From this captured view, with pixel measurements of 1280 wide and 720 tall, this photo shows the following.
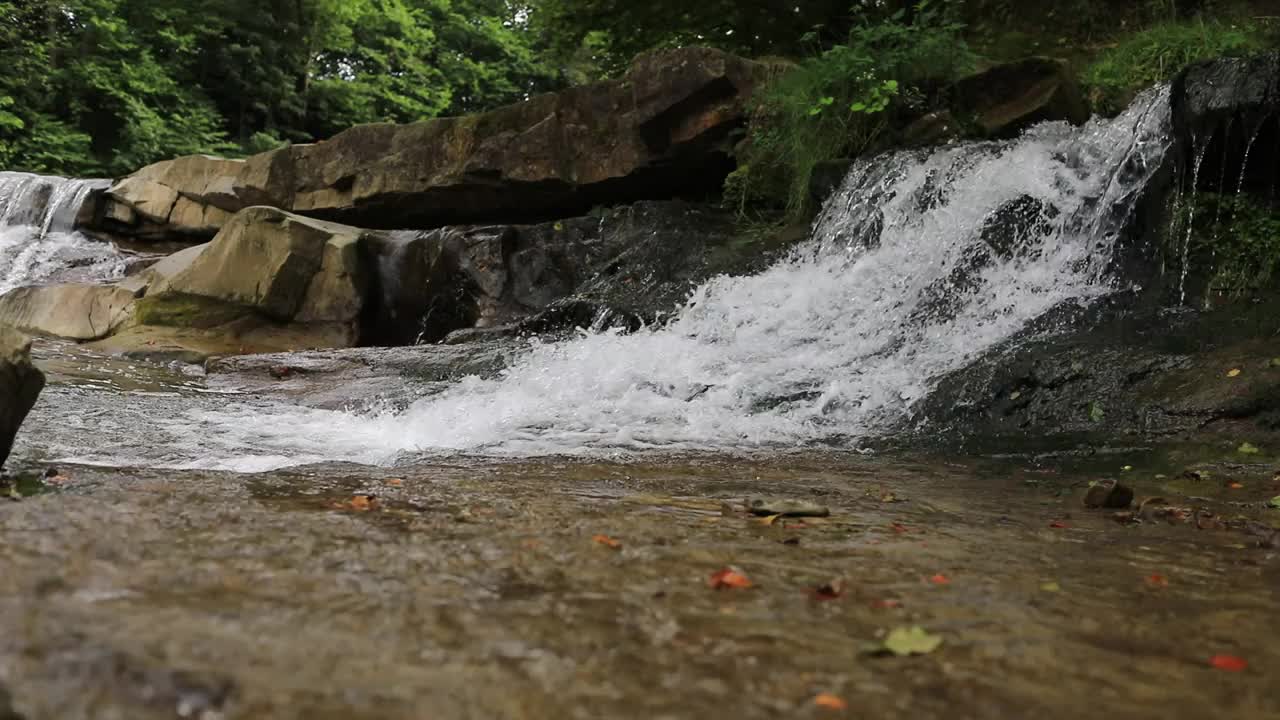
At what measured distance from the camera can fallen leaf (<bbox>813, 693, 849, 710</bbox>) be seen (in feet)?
4.12

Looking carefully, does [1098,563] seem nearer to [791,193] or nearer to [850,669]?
[850,669]

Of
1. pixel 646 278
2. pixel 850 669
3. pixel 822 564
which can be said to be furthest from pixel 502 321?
pixel 850 669

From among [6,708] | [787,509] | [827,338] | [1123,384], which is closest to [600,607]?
[6,708]

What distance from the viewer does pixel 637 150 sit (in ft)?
31.7

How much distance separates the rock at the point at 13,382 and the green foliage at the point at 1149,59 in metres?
8.07

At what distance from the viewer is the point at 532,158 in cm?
1017

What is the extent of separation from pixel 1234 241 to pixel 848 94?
3.55 m

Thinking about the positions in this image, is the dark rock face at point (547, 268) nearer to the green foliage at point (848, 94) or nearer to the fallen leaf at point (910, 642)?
the green foliage at point (848, 94)

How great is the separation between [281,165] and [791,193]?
7.46 m

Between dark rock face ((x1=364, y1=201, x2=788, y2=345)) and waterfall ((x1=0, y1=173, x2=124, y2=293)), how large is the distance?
4661mm

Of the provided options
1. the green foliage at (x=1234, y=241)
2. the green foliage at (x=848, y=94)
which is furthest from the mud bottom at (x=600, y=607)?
the green foliage at (x=848, y=94)

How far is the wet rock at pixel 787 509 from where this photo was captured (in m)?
2.72

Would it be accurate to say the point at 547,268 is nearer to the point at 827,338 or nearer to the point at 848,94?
the point at 848,94

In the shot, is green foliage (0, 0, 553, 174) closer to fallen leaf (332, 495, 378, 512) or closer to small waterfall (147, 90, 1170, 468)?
small waterfall (147, 90, 1170, 468)
